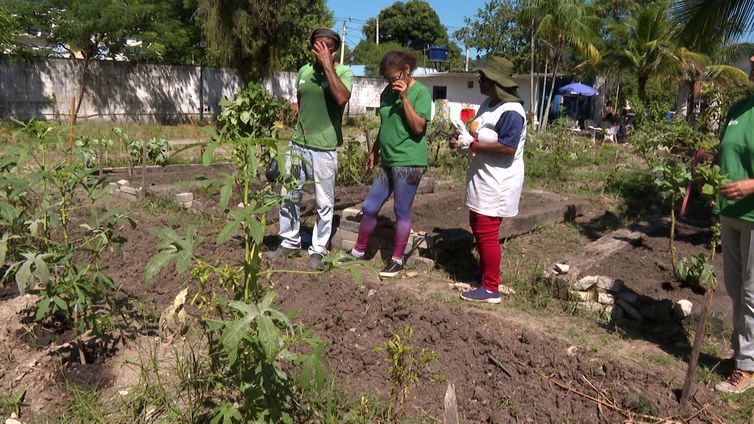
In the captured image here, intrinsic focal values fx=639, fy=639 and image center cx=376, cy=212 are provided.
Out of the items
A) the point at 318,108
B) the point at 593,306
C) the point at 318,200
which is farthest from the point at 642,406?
the point at 318,108

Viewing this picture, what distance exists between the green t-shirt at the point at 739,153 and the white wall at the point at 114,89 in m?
14.5

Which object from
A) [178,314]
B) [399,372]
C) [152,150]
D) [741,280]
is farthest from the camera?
[152,150]

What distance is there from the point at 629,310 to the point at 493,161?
132 cm

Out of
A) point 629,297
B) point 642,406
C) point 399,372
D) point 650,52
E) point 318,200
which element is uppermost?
point 650,52

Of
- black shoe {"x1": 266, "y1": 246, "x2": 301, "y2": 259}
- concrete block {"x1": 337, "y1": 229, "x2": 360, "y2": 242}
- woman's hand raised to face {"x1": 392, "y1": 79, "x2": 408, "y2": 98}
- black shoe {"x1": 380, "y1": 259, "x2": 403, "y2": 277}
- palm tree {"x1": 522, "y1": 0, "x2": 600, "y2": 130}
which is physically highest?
palm tree {"x1": 522, "y1": 0, "x2": 600, "y2": 130}

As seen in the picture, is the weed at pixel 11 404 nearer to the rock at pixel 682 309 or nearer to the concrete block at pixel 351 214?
the concrete block at pixel 351 214

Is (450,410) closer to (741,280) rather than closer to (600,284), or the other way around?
(741,280)

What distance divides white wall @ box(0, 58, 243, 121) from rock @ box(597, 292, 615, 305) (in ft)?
44.8

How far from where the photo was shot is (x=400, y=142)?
466 centimetres

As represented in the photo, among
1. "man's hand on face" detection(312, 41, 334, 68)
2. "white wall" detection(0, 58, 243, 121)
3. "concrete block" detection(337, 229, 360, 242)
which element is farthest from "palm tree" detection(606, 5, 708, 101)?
"man's hand on face" detection(312, 41, 334, 68)

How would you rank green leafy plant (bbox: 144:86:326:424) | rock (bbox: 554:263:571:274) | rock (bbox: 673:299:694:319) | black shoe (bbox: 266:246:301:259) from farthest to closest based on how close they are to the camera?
black shoe (bbox: 266:246:301:259) → rock (bbox: 554:263:571:274) → rock (bbox: 673:299:694:319) → green leafy plant (bbox: 144:86:326:424)

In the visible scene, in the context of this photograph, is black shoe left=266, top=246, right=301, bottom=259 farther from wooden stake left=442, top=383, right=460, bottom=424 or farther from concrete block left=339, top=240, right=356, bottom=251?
wooden stake left=442, top=383, right=460, bottom=424

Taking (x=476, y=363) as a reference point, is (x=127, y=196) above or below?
above

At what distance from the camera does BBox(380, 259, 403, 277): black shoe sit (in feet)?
15.6
